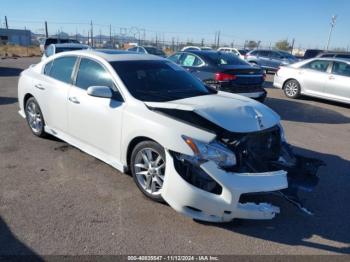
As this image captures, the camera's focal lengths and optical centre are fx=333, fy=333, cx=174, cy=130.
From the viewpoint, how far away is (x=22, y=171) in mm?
4566

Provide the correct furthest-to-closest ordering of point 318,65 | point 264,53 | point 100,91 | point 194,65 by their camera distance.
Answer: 1. point 264,53
2. point 318,65
3. point 194,65
4. point 100,91

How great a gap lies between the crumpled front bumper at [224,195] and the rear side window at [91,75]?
1759 millimetres

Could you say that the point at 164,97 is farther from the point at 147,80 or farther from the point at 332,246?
the point at 332,246

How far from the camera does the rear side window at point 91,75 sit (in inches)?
174

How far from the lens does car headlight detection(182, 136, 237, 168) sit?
10.6 feet

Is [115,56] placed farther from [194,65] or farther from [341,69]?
[341,69]

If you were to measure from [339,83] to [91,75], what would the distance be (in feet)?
27.9

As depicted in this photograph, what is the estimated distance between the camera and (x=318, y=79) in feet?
35.8

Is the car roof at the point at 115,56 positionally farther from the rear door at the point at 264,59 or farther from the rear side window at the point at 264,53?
the rear side window at the point at 264,53

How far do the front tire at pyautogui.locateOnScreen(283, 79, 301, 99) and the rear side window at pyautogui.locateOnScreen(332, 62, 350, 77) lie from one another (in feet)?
4.33

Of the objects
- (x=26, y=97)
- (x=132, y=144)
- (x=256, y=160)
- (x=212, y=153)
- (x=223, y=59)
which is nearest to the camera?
(x=212, y=153)

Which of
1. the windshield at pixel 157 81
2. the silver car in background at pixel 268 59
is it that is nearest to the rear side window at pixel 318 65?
the windshield at pixel 157 81

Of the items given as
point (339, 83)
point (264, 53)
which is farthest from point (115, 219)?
point (264, 53)

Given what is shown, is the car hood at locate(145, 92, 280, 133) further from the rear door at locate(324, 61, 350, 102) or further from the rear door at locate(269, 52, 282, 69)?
the rear door at locate(269, 52, 282, 69)
